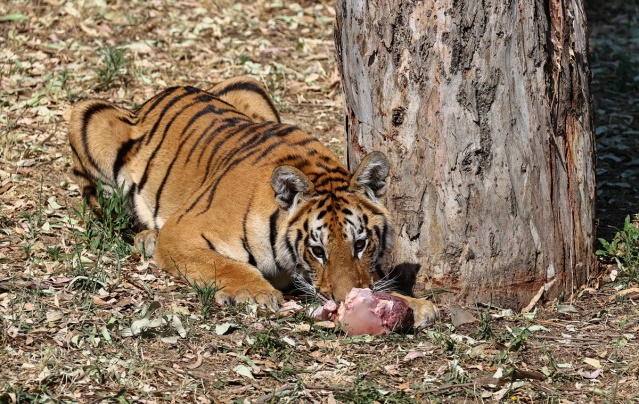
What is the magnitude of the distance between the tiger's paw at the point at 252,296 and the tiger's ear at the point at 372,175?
0.72 metres

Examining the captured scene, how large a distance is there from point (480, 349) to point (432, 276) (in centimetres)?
69

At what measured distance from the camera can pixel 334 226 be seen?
5.18 m

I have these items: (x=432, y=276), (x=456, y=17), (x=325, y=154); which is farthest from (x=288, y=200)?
(x=456, y=17)

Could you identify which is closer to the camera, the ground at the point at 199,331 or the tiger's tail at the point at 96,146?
the ground at the point at 199,331

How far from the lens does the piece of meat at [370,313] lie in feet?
15.9

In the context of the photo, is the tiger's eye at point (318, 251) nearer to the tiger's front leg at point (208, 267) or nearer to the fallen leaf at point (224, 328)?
the tiger's front leg at point (208, 267)

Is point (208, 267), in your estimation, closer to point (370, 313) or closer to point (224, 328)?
point (224, 328)

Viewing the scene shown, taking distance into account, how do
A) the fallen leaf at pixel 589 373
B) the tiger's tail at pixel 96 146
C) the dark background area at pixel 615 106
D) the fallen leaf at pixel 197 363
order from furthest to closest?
1. the dark background area at pixel 615 106
2. the tiger's tail at pixel 96 146
3. the fallen leaf at pixel 589 373
4. the fallen leaf at pixel 197 363

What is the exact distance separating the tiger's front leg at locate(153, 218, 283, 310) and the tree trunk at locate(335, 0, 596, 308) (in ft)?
2.62

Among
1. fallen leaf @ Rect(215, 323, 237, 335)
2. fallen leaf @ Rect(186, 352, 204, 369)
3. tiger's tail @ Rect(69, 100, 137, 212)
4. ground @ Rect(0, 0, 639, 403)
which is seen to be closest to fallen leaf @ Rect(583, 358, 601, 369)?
ground @ Rect(0, 0, 639, 403)

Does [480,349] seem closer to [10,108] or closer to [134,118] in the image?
[134,118]

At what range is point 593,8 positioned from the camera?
11.3 m

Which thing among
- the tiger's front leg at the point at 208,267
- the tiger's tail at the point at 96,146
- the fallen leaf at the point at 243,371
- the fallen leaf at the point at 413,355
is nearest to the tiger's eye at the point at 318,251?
the tiger's front leg at the point at 208,267

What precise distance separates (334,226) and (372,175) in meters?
0.34
